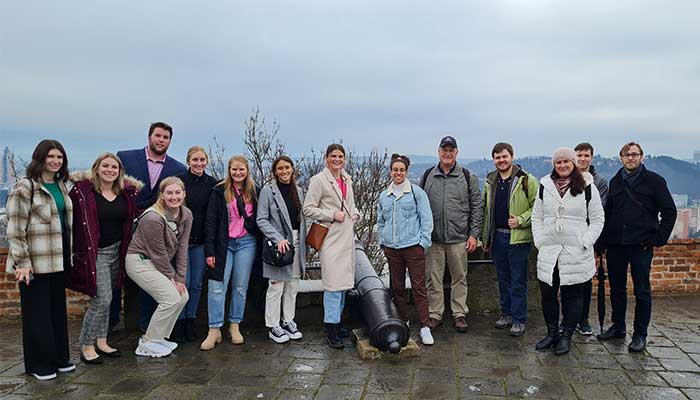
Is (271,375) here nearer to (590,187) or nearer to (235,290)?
(235,290)

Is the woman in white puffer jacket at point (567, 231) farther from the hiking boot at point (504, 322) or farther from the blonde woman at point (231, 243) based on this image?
the blonde woman at point (231, 243)

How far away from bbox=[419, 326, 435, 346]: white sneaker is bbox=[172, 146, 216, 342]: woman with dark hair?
2.23 meters

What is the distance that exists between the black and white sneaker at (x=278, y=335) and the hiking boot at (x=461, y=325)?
5.81 feet

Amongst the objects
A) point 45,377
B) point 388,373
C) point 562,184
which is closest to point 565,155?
point 562,184

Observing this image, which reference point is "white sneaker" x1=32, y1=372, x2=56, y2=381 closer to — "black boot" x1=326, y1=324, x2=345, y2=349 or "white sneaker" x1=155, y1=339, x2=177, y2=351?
"white sneaker" x1=155, y1=339, x2=177, y2=351

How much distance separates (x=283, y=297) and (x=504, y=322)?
237 centimetres

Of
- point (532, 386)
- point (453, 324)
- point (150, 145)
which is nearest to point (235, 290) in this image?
point (150, 145)

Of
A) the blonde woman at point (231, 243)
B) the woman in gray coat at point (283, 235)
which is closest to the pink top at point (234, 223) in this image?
the blonde woman at point (231, 243)

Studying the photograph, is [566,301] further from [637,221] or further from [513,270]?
[637,221]

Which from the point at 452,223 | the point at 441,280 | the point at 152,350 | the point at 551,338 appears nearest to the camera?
the point at 152,350

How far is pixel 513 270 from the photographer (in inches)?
205

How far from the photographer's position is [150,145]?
5094mm

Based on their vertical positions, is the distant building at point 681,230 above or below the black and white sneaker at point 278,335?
above

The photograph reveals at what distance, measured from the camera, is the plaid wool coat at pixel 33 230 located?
3887mm
